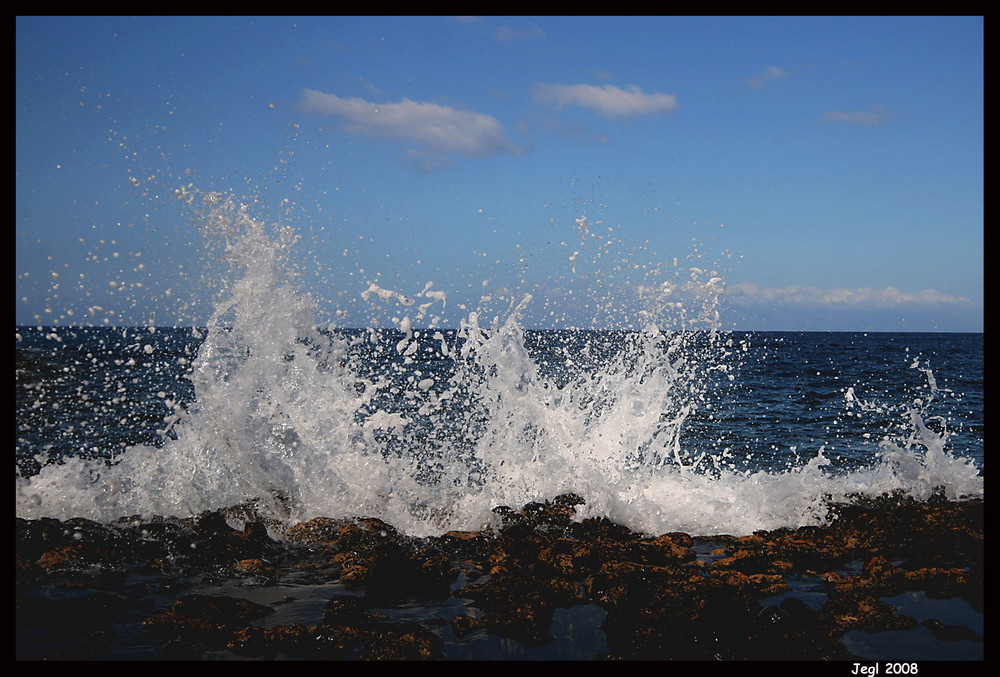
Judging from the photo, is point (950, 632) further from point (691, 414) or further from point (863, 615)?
point (691, 414)

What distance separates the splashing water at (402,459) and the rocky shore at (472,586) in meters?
0.84

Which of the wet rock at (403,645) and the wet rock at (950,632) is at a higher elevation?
the wet rock at (403,645)

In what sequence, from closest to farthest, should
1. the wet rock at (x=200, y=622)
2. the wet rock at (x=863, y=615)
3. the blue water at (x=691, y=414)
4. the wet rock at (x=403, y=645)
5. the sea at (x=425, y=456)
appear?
the wet rock at (x=403, y=645) < the wet rock at (x=200, y=622) < the wet rock at (x=863, y=615) < the sea at (x=425, y=456) < the blue water at (x=691, y=414)

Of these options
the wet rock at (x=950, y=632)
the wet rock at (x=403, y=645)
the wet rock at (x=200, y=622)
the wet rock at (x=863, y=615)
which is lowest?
the wet rock at (x=950, y=632)

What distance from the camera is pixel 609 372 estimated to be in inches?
416

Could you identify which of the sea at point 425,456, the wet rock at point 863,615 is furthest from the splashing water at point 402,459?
the wet rock at point 863,615

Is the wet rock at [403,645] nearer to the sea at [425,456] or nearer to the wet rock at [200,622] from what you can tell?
the wet rock at [200,622]

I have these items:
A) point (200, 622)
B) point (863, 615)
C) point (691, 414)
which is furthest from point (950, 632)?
point (691, 414)

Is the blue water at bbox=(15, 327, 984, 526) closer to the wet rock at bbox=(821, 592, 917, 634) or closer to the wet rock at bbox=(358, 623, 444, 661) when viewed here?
the wet rock at bbox=(358, 623, 444, 661)

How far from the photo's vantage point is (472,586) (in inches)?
229

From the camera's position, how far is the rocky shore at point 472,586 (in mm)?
4738

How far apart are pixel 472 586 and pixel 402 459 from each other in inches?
161

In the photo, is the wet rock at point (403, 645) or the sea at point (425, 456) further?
the sea at point (425, 456)

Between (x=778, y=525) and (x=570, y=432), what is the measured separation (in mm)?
2918
